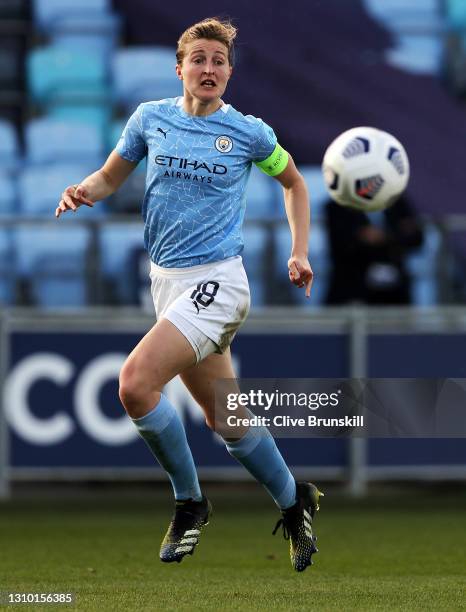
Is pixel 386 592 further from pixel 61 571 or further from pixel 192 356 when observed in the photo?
pixel 61 571

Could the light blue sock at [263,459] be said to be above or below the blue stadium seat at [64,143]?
above

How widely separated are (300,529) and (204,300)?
991mm

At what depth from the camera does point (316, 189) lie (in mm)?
11281

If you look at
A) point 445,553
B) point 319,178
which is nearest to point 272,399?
point 445,553

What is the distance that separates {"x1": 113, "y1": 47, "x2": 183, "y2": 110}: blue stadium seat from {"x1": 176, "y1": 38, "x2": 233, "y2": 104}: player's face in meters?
6.93

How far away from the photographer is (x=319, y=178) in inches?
451

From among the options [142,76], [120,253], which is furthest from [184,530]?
[142,76]

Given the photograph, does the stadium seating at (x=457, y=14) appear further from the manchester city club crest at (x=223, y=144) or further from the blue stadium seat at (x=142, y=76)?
the manchester city club crest at (x=223, y=144)

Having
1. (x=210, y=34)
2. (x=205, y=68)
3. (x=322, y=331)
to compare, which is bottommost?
(x=322, y=331)

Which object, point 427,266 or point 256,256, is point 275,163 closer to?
point 256,256

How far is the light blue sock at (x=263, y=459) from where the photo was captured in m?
5.32

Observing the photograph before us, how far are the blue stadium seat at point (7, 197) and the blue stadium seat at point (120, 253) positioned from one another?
70.0 inches

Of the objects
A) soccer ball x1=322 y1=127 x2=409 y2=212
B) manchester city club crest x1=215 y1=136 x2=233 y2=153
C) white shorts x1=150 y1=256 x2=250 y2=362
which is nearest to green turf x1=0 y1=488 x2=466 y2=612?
white shorts x1=150 y1=256 x2=250 y2=362

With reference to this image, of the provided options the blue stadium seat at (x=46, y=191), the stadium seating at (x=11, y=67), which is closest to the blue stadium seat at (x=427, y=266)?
the blue stadium seat at (x=46, y=191)
